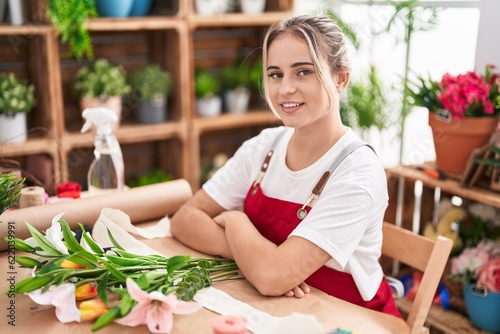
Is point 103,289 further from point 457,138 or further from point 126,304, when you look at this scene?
point 457,138

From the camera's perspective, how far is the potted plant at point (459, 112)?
204cm

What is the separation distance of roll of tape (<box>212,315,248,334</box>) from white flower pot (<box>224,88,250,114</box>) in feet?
8.31

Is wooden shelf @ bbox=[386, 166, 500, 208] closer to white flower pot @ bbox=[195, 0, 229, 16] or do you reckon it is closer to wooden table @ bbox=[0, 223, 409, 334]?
wooden table @ bbox=[0, 223, 409, 334]

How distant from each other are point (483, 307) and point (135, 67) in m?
2.34

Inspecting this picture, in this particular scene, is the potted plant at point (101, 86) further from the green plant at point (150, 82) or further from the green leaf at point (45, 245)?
the green leaf at point (45, 245)

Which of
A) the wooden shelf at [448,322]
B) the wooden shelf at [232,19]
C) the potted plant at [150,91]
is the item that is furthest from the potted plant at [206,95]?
the wooden shelf at [448,322]

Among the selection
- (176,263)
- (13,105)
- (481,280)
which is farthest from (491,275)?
(13,105)

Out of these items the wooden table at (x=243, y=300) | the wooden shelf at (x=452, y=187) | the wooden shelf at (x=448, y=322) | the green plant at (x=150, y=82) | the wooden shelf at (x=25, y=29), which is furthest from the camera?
the green plant at (x=150, y=82)

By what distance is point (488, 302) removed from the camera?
2072 millimetres

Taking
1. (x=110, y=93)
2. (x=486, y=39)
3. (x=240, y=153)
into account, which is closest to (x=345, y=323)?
(x=240, y=153)

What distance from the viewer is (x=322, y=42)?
146cm

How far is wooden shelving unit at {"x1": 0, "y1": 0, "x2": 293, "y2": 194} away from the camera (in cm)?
282

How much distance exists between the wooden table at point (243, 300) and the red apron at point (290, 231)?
0.08 meters

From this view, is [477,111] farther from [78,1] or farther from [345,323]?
[78,1]
